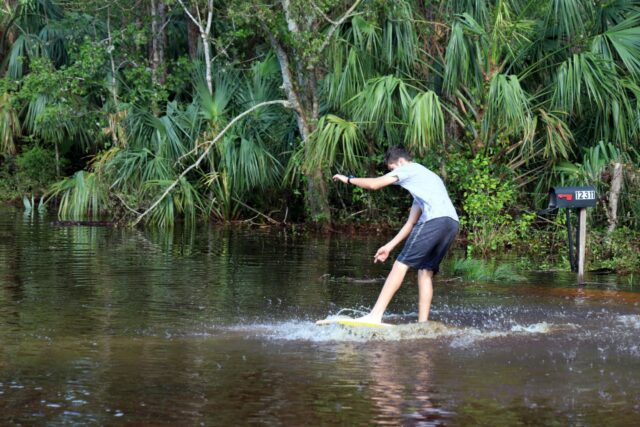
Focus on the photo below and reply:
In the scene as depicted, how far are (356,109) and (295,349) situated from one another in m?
9.42

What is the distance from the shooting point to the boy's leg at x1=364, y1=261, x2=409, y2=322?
29.8ft

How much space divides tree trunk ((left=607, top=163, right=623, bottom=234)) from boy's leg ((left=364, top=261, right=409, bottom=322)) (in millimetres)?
6284

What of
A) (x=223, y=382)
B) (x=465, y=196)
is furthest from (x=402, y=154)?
(x=465, y=196)

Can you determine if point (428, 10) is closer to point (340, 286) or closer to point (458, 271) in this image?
point (458, 271)

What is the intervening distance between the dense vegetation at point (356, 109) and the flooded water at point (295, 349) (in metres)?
3.53

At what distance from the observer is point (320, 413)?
6.36m

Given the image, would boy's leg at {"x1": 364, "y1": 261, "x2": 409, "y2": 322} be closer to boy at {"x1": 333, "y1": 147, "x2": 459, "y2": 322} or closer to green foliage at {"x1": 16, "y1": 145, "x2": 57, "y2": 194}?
boy at {"x1": 333, "y1": 147, "x2": 459, "y2": 322}

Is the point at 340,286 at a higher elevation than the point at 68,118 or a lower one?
lower

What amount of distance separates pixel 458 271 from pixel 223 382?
7.11 metres

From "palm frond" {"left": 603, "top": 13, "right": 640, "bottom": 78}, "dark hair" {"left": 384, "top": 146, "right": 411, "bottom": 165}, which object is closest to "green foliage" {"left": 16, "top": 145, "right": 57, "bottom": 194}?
"palm frond" {"left": 603, "top": 13, "right": 640, "bottom": 78}

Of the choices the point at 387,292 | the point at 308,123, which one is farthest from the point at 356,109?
the point at 387,292

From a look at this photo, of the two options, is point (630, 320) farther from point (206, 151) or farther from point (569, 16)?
point (206, 151)

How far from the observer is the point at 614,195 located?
1491cm

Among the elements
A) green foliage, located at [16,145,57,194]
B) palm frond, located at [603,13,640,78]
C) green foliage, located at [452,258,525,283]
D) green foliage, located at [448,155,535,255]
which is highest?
palm frond, located at [603,13,640,78]
